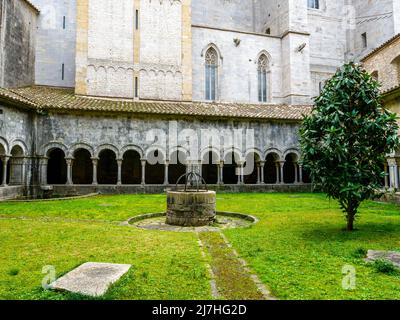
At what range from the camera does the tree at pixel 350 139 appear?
7.40 m

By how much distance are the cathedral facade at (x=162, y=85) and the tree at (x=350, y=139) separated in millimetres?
11779

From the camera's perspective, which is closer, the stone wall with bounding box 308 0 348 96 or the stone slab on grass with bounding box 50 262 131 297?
the stone slab on grass with bounding box 50 262 131 297

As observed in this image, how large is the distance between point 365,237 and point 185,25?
2138 centimetres

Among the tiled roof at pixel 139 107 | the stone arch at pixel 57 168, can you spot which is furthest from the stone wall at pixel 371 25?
the stone arch at pixel 57 168

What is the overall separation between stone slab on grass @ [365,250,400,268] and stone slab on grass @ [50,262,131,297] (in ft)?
12.9

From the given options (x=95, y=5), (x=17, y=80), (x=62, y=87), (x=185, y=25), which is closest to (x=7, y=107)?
(x=17, y=80)

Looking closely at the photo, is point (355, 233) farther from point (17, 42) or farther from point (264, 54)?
point (17, 42)

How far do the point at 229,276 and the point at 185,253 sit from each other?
1327 millimetres

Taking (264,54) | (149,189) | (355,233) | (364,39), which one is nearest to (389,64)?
(364,39)

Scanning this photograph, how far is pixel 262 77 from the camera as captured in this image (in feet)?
89.9

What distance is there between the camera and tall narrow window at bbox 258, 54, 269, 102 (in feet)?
89.6

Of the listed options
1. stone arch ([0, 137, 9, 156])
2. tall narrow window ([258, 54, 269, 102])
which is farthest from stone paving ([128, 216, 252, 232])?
tall narrow window ([258, 54, 269, 102])

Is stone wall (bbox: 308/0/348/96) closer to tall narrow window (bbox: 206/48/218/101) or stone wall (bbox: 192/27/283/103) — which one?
stone wall (bbox: 192/27/283/103)
